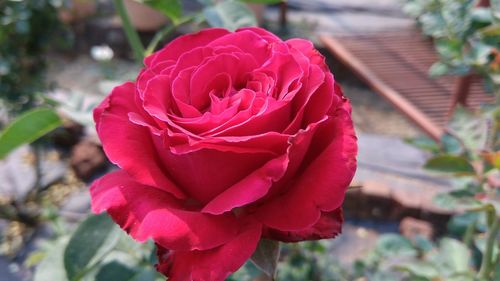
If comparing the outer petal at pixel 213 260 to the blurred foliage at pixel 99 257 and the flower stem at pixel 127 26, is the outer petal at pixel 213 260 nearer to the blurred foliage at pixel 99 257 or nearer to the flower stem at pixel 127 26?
the blurred foliage at pixel 99 257

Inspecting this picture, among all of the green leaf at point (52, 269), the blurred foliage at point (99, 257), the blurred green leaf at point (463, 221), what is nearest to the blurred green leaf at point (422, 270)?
the blurred green leaf at point (463, 221)

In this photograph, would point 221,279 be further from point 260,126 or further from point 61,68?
point 61,68

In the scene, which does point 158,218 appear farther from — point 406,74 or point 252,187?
point 406,74

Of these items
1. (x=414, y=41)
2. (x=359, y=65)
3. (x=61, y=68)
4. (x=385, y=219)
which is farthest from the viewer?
(x=61, y=68)

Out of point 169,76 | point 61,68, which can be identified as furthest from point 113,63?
point 169,76

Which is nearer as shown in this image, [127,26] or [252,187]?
[252,187]

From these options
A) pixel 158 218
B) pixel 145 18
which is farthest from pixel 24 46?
pixel 145 18

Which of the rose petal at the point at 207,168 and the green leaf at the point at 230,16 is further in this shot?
the green leaf at the point at 230,16
